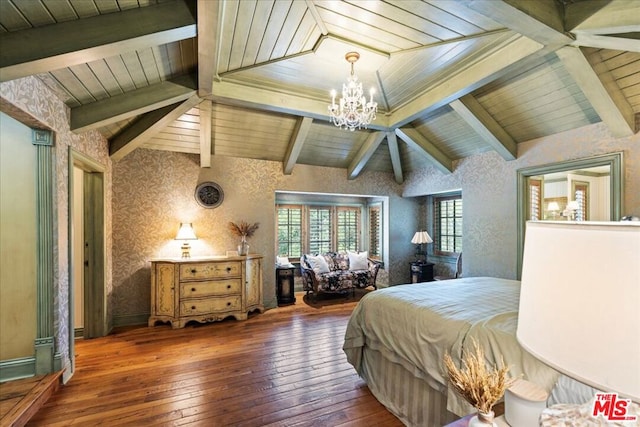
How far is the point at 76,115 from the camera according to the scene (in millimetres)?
2844

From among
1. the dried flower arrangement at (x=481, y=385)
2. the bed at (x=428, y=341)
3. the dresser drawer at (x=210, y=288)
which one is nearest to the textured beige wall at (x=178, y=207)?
the dresser drawer at (x=210, y=288)

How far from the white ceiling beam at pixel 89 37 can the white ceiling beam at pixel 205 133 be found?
1.37 metres

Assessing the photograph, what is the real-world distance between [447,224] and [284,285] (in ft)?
12.4

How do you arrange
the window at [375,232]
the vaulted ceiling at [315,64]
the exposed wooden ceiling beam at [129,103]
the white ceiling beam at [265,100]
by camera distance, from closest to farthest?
the vaulted ceiling at [315,64], the exposed wooden ceiling beam at [129,103], the white ceiling beam at [265,100], the window at [375,232]

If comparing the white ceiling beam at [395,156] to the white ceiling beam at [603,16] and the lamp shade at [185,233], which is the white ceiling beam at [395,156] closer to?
the white ceiling beam at [603,16]

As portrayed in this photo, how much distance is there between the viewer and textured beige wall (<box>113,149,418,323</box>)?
417 cm

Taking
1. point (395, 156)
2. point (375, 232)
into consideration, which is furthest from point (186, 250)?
point (375, 232)

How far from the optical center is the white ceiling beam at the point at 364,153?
473 centimetres

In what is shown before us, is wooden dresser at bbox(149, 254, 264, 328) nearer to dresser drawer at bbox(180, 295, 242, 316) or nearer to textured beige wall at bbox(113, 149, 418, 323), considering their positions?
dresser drawer at bbox(180, 295, 242, 316)

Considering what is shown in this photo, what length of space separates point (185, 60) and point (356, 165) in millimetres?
3323

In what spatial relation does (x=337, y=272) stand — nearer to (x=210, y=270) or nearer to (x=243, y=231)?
(x=243, y=231)

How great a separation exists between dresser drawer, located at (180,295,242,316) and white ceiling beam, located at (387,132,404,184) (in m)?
3.50

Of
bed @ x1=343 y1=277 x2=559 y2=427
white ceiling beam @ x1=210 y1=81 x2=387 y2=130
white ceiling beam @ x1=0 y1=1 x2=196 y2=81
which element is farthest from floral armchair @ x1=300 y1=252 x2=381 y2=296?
white ceiling beam @ x1=0 y1=1 x2=196 y2=81

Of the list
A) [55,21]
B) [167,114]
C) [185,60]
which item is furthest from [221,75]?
[55,21]
